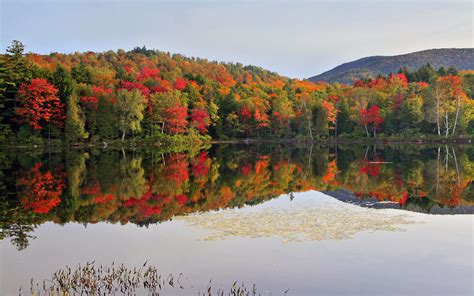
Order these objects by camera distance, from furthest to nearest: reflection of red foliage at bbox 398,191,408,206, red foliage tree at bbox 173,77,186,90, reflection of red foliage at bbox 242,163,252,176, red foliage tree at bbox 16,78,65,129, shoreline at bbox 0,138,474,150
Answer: red foliage tree at bbox 173,77,186,90, shoreline at bbox 0,138,474,150, red foliage tree at bbox 16,78,65,129, reflection of red foliage at bbox 242,163,252,176, reflection of red foliage at bbox 398,191,408,206

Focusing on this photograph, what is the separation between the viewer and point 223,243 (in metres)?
11.9

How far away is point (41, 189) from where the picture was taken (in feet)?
68.7

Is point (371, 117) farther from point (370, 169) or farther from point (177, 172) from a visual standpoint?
point (177, 172)

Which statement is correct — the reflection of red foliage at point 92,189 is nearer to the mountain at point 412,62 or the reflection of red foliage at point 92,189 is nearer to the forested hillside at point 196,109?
the forested hillside at point 196,109

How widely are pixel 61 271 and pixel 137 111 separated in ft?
152

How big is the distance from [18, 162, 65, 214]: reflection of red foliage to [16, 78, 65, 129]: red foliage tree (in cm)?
2347

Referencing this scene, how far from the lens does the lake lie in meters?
9.25

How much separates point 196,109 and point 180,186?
46507 millimetres

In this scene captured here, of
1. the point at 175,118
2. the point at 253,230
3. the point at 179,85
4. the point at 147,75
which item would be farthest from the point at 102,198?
the point at 147,75

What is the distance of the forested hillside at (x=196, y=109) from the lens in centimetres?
5069

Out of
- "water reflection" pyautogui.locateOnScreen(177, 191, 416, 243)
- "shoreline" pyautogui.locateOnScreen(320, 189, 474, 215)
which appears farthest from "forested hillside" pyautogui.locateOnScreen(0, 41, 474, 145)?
"water reflection" pyautogui.locateOnScreen(177, 191, 416, 243)

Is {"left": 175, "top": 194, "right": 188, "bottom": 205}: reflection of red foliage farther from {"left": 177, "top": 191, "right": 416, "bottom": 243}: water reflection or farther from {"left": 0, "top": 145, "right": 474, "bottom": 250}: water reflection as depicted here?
{"left": 177, "top": 191, "right": 416, "bottom": 243}: water reflection

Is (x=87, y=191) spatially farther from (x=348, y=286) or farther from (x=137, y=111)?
(x=137, y=111)

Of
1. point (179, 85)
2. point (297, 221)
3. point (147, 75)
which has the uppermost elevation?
point (147, 75)
